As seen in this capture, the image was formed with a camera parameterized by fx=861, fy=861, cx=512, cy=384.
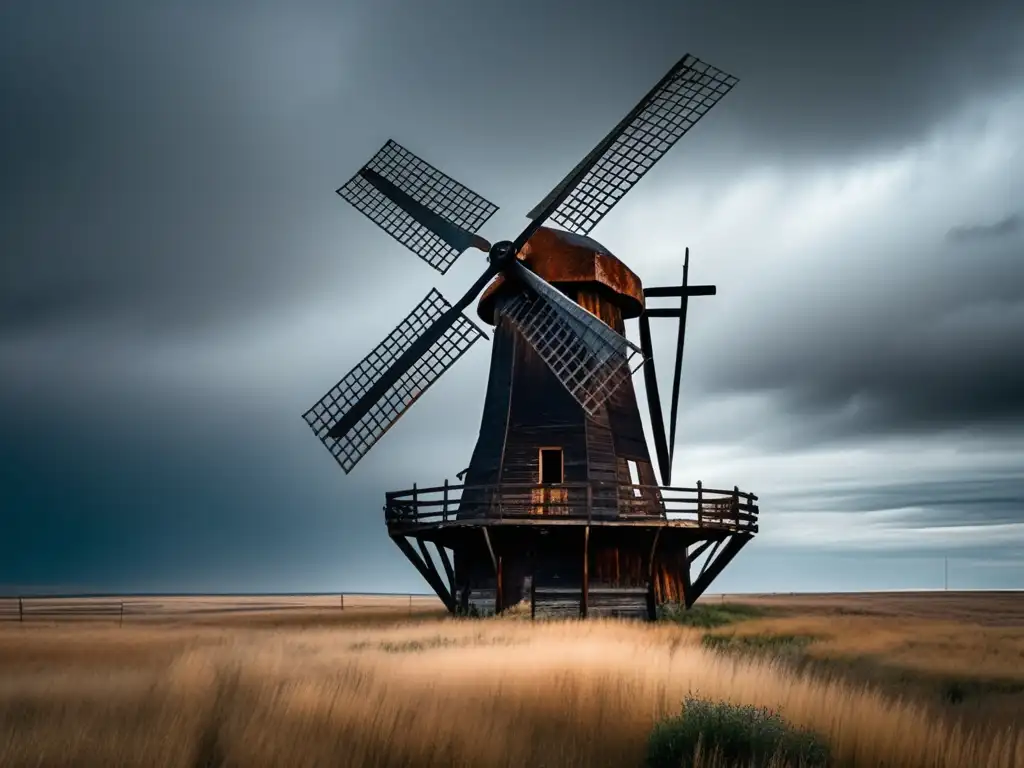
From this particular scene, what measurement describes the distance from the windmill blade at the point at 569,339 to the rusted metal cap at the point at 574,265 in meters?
0.72

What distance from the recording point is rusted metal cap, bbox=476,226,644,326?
2334 cm

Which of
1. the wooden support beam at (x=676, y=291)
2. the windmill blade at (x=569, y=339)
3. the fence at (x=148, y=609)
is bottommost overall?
the fence at (x=148, y=609)

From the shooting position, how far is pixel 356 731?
7.70 m

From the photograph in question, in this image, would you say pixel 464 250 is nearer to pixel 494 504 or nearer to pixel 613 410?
pixel 613 410

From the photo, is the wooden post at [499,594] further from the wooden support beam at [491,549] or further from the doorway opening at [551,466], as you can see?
the doorway opening at [551,466]

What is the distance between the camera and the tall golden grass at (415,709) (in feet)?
23.5

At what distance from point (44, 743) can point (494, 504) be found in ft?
46.6

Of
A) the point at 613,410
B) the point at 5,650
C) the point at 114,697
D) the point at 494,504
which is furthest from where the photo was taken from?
the point at 613,410

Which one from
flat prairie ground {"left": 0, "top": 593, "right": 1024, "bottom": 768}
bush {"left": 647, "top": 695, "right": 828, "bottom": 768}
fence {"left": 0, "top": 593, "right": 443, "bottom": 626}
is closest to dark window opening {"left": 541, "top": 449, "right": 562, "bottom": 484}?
flat prairie ground {"left": 0, "top": 593, "right": 1024, "bottom": 768}

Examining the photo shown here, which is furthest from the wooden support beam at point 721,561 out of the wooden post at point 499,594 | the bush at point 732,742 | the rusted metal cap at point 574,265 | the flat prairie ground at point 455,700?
the bush at point 732,742

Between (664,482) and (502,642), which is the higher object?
(664,482)

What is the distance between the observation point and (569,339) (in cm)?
2194

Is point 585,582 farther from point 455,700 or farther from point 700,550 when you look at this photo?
point 455,700

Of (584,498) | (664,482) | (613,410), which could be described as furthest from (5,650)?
(664,482)
